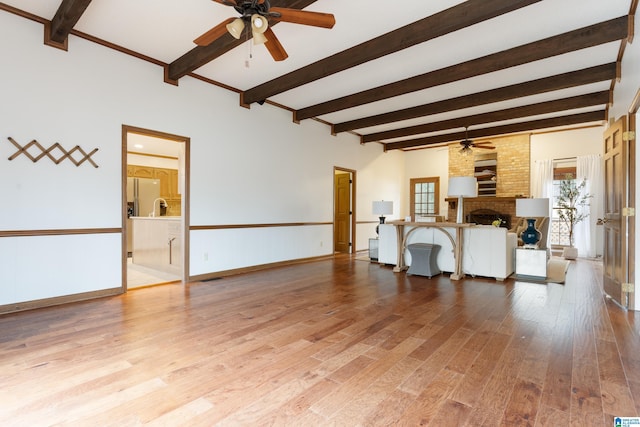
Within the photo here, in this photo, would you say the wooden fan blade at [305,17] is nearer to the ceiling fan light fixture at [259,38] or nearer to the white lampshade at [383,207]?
the ceiling fan light fixture at [259,38]

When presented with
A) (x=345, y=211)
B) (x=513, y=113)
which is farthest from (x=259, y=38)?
(x=345, y=211)

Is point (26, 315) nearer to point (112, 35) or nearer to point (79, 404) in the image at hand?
point (79, 404)

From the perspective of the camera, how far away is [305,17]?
8.48 feet

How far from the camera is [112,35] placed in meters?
3.84

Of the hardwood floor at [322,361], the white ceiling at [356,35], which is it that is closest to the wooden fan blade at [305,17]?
the white ceiling at [356,35]

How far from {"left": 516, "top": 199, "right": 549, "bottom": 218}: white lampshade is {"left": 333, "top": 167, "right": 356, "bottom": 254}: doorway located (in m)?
4.07

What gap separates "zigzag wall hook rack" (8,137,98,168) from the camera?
3420mm

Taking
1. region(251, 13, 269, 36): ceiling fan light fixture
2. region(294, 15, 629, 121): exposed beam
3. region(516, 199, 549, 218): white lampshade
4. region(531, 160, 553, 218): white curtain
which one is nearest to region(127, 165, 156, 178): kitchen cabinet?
region(294, 15, 629, 121): exposed beam

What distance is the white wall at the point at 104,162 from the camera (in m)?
3.44

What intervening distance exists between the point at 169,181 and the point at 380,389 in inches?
344

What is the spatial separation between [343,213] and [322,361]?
6.26 meters

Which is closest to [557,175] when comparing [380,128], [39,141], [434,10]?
[380,128]

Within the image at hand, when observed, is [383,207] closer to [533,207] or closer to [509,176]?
[533,207]

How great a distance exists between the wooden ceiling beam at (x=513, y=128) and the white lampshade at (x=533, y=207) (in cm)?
327
